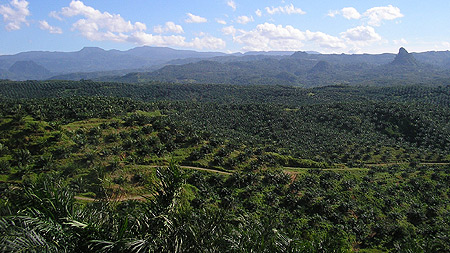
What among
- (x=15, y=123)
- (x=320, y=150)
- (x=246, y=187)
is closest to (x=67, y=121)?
(x=15, y=123)

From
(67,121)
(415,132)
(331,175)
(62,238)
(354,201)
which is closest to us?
(62,238)

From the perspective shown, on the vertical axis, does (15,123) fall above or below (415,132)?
above

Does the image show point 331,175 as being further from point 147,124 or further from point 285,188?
point 147,124

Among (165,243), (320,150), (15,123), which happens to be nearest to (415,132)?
(320,150)

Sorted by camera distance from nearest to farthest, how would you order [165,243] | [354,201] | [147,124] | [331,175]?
[165,243] → [354,201] → [331,175] → [147,124]

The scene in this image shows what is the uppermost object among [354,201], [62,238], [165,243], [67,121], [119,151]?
[62,238]

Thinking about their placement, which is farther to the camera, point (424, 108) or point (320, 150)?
point (424, 108)

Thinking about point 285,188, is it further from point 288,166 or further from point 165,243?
point 165,243
